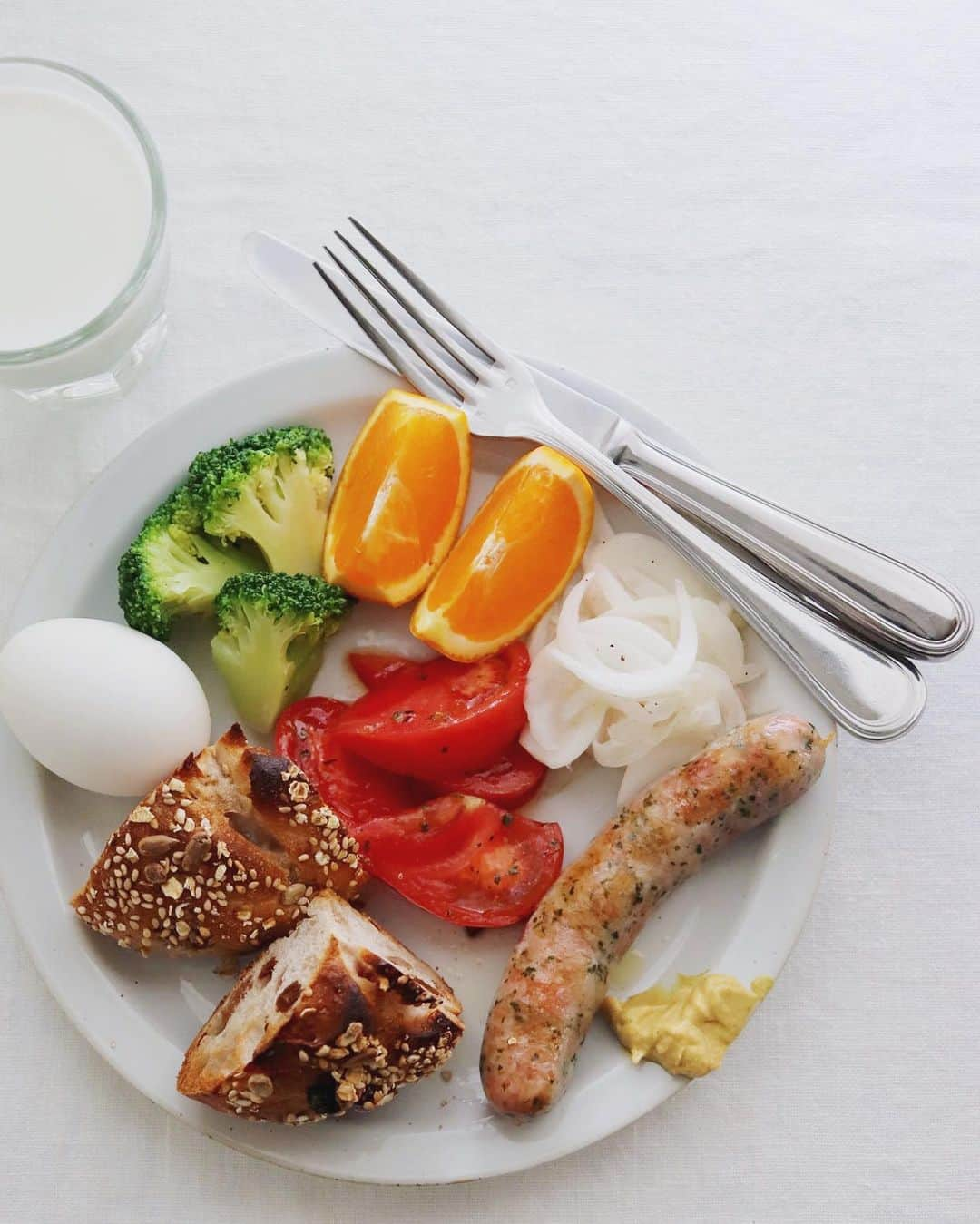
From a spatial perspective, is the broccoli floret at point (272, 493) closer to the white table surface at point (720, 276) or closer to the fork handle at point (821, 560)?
the white table surface at point (720, 276)

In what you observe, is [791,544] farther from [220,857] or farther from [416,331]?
[220,857]

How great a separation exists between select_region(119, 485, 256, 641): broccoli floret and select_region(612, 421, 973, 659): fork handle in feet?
2.79

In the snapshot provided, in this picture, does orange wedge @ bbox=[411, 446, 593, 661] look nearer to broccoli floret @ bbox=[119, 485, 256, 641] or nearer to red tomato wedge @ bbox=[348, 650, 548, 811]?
red tomato wedge @ bbox=[348, 650, 548, 811]

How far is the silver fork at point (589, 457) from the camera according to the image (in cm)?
244

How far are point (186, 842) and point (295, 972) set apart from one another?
0.31m

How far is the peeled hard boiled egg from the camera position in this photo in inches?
90.4

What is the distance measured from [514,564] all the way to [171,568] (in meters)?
0.70

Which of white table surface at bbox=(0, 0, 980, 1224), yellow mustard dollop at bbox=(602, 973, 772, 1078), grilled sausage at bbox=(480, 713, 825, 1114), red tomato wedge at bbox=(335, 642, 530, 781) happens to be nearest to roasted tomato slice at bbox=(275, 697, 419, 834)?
red tomato wedge at bbox=(335, 642, 530, 781)

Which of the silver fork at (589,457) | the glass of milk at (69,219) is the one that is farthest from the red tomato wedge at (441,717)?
the glass of milk at (69,219)

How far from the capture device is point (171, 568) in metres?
2.48

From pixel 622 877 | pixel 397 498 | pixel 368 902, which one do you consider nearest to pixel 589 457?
pixel 397 498

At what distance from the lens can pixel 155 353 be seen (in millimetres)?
2746

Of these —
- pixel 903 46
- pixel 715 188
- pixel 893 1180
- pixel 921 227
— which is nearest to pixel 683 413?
pixel 715 188

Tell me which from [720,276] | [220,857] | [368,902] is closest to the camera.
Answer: [220,857]
